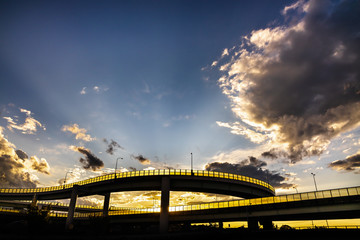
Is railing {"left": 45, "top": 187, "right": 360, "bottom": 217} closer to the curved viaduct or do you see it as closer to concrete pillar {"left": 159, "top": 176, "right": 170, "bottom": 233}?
the curved viaduct

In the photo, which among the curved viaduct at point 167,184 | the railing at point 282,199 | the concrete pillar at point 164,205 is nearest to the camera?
the railing at point 282,199

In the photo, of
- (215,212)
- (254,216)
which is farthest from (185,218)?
(254,216)

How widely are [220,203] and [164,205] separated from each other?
17.9m

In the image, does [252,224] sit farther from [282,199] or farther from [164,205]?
[164,205]

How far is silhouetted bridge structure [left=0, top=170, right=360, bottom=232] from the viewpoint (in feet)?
134

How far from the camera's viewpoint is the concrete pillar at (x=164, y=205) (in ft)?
158

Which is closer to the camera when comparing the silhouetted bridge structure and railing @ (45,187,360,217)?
railing @ (45,187,360,217)

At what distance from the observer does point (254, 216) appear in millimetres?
51156

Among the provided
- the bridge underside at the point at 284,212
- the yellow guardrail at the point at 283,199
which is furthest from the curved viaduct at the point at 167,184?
the bridge underside at the point at 284,212

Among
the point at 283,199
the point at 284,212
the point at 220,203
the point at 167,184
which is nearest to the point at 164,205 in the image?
the point at 167,184

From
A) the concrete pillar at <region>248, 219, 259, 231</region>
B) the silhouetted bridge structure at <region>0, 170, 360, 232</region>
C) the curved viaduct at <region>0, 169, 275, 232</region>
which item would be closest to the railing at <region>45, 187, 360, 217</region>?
the silhouetted bridge structure at <region>0, 170, 360, 232</region>

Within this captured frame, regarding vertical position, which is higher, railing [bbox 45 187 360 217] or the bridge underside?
railing [bbox 45 187 360 217]

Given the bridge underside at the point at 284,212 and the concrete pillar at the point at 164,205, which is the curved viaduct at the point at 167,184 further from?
the bridge underside at the point at 284,212

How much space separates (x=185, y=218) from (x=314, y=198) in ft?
118
